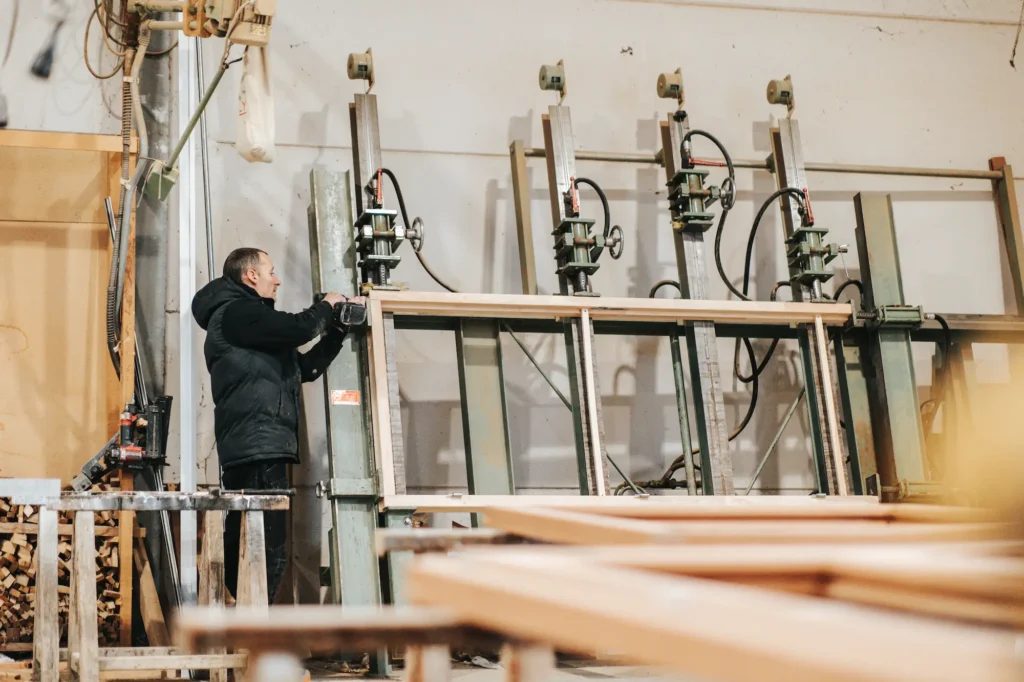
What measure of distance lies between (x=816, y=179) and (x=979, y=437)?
458cm

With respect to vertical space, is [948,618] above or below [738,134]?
below

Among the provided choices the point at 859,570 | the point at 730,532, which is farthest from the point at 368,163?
the point at 859,570

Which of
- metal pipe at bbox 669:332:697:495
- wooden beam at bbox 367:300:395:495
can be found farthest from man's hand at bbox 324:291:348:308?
metal pipe at bbox 669:332:697:495

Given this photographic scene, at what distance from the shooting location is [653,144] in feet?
17.6

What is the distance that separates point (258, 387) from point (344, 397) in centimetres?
35

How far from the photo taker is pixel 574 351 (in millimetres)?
4371

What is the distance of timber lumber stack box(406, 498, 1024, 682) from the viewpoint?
2.33 feet

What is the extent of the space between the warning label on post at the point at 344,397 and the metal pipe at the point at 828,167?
143cm

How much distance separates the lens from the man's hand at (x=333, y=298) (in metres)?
4.06

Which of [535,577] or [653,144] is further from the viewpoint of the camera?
[653,144]

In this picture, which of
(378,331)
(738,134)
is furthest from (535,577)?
(738,134)

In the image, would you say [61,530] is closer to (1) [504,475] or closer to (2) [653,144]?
(1) [504,475]

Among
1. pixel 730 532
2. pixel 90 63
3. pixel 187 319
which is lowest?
pixel 730 532

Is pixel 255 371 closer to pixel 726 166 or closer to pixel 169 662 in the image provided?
pixel 169 662
